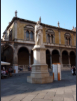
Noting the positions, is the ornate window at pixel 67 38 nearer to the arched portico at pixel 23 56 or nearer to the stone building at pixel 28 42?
the stone building at pixel 28 42

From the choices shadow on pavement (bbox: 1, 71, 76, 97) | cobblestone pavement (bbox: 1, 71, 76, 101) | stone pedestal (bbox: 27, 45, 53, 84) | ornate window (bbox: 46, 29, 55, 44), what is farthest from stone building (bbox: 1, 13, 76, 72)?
cobblestone pavement (bbox: 1, 71, 76, 101)

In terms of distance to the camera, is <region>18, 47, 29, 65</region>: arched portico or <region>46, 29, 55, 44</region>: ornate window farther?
<region>18, 47, 29, 65</region>: arched portico

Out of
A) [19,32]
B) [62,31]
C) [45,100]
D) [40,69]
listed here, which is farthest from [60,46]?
[45,100]

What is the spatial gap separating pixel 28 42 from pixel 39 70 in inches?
572

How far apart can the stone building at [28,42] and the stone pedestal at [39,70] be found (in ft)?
41.1

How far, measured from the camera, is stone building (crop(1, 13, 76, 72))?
2009 centimetres

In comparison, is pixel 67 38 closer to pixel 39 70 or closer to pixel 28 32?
pixel 28 32

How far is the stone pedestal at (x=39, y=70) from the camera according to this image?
6892 millimetres

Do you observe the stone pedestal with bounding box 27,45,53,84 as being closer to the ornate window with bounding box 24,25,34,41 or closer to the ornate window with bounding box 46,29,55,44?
the ornate window with bounding box 24,25,34,41

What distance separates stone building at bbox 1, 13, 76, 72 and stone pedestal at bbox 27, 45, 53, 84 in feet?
41.1

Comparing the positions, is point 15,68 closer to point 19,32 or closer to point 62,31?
point 19,32

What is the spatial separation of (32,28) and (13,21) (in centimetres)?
381

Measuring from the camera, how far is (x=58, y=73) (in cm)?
847

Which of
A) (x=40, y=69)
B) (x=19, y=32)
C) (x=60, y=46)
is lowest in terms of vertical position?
(x=40, y=69)
